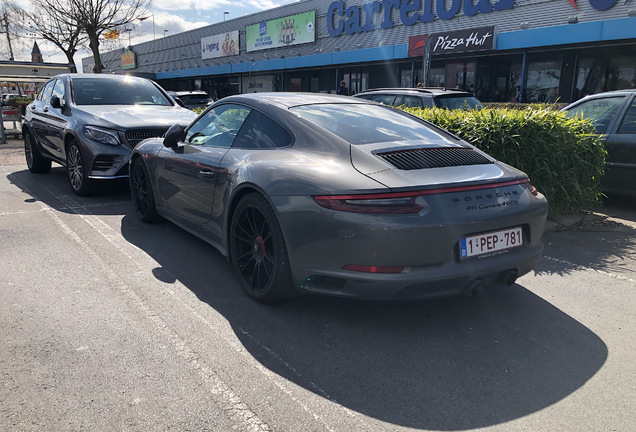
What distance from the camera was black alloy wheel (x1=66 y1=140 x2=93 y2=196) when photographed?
671 centimetres

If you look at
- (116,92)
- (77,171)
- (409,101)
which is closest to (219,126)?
(77,171)

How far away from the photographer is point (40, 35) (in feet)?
98.4

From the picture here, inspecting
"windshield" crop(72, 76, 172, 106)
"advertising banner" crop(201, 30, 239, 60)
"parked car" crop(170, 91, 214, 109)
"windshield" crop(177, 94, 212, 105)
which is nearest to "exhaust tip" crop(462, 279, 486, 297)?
"windshield" crop(72, 76, 172, 106)

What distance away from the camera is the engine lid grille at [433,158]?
309cm

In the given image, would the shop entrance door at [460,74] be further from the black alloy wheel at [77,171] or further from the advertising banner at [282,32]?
the black alloy wheel at [77,171]

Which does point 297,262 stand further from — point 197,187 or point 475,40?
point 475,40

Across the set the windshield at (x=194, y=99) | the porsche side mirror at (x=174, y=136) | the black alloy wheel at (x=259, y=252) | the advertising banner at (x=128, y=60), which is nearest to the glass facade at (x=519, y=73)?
the windshield at (x=194, y=99)

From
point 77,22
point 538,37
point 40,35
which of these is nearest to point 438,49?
point 538,37

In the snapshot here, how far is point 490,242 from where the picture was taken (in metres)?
2.97

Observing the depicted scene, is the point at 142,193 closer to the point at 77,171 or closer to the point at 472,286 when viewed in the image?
the point at 77,171

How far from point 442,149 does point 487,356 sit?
140cm

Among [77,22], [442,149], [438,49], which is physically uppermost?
[77,22]

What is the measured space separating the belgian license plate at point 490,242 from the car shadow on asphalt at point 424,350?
0.55m

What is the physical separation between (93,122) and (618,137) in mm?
6873
